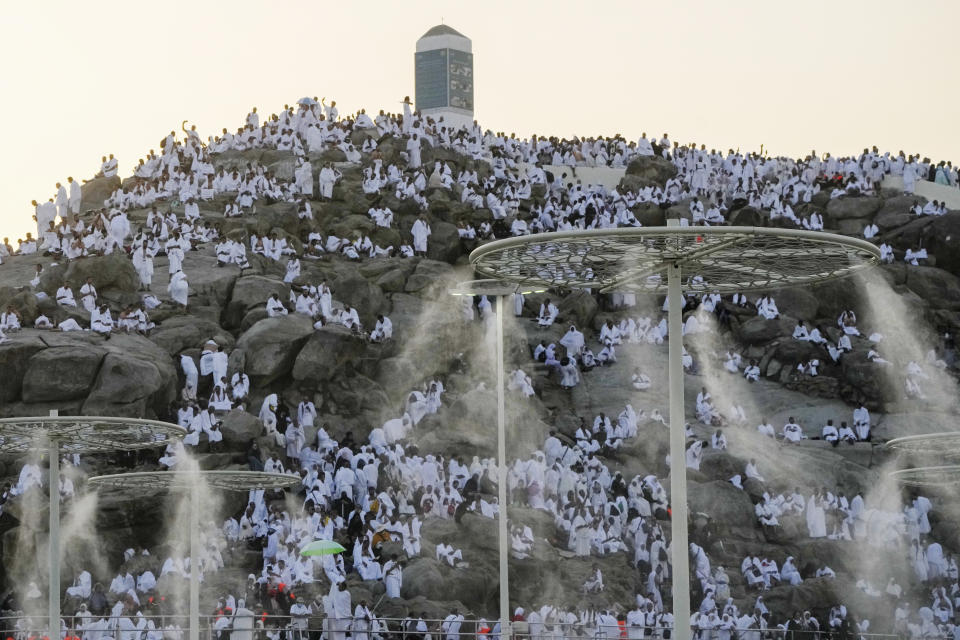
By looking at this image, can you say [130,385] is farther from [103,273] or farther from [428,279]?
[428,279]

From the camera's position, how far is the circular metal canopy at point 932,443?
21875mm

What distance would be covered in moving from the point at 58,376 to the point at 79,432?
1161cm

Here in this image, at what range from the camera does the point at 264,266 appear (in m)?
43.0

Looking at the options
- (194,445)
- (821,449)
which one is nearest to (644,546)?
(821,449)

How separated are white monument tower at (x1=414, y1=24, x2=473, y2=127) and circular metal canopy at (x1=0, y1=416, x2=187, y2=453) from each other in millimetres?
49513

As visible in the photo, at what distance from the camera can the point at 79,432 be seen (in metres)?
22.3

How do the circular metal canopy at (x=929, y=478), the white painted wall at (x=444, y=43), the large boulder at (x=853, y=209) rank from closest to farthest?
1. the circular metal canopy at (x=929, y=478)
2. the large boulder at (x=853, y=209)
3. the white painted wall at (x=444, y=43)

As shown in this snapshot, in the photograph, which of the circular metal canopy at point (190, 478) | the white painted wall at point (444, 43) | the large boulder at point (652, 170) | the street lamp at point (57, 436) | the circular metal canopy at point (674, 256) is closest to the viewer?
the circular metal canopy at point (674, 256)

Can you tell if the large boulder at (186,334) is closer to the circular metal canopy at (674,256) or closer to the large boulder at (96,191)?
the large boulder at (96,191)

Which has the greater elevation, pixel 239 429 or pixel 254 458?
pixel 239 429

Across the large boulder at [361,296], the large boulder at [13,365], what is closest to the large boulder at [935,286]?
the large boulder at [361,296]

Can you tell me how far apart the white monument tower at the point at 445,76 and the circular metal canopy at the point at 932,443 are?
48.7m

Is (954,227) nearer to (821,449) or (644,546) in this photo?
(821,449)

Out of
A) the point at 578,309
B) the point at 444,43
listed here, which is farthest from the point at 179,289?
the point at 444,43
